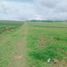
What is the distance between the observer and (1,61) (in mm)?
11406

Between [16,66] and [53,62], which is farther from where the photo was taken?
[53,62]

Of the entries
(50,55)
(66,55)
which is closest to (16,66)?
(50,55)

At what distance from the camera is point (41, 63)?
36.2 ft

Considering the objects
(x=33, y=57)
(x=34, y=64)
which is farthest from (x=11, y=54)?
(x=34, y=64)

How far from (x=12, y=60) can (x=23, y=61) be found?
57cm

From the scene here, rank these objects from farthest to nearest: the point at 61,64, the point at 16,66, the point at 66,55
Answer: the point at 66,55 < the point at 61,64 < the point at 16,66

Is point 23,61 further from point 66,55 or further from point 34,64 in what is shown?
point 66,55

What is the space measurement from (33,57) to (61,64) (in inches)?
74.5

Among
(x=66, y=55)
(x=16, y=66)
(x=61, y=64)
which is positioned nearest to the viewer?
(x=16, y=66)

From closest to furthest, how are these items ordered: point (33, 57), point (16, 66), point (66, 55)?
point (16, 66), point (33, 57), point (66, 55)

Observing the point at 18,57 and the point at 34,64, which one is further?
the point at 18,57

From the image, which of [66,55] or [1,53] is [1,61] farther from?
[66,55]

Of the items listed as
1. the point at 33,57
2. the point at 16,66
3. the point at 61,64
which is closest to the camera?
the point at 16,66

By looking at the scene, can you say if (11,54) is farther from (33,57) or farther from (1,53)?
(33,57)
